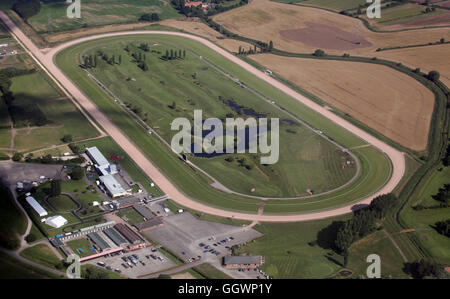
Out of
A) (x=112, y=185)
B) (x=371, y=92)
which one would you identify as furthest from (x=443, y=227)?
(x=112, y=185)

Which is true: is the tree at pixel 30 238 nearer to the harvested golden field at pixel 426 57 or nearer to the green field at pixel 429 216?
the green field at pixel 429 216

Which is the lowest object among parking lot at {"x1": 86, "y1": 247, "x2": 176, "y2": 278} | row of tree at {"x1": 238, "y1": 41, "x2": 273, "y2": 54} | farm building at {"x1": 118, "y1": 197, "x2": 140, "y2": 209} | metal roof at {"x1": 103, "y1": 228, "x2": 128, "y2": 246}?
parking lot at {"x1": 86, "y1": 247, "x2": 176, "y2": 278}

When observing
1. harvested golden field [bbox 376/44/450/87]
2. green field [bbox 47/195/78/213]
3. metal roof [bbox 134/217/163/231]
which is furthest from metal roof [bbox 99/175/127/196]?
harvested golden field [bbox 376/44/450/87]

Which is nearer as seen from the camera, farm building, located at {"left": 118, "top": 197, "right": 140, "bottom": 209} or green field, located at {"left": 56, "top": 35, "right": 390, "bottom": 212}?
farm building, located at {"left": 118, "top": 197, "right": 140, "bottom": 209}

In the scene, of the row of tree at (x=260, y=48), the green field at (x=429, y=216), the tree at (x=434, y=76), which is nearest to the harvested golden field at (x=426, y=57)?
the tree at (x=434, y=76)

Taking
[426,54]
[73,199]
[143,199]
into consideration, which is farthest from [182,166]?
[426,54]

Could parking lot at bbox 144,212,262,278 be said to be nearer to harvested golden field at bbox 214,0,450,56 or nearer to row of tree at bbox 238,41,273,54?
row of tree at bbox 238,41,273,54
